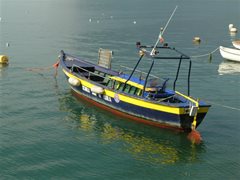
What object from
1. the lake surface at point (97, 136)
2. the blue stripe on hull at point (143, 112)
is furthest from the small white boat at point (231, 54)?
the blue stripe on hull at point (143, 112)

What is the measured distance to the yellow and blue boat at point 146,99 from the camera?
2888 cm

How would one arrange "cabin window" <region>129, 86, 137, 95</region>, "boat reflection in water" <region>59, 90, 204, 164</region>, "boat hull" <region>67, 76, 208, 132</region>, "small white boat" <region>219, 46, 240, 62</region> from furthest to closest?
1. "small white boat" <region>219, 46, 240, 62</region>
2. "cabin window" <region>129, 86, 137, 95</region>
3. "boat hull" <region>67, 76, 208, 132</region>
4. "boat reflection in water" <region>59, 90, 204, 164</region>

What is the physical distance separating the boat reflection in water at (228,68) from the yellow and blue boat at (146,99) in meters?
21.8

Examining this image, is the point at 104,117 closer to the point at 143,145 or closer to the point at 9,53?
the point at 143,145

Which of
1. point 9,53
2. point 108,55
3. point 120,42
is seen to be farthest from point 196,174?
point 120,42

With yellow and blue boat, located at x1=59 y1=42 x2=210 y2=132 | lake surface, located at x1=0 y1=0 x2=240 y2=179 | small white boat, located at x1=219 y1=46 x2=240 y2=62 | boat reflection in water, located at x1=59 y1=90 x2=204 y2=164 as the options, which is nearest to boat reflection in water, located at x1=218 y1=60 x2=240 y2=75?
lake surface, located at x1=0 y1=0 x2=240 y2=179

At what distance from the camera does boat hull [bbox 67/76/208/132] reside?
2911 cm

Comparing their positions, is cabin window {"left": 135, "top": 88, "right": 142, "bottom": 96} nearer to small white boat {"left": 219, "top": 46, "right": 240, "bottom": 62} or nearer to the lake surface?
the lake surface

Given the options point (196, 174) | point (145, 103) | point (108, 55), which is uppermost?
point (108, 55)

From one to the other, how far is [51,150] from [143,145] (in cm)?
690

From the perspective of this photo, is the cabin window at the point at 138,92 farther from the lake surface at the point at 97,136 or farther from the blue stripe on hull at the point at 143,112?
the lake surface at the point at 97,136

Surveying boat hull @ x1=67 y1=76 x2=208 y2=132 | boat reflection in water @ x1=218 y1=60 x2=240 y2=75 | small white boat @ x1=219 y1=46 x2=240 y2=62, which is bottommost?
boat hull @ x1=67 y1=76 x2=208 y2=132

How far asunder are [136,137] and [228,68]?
31.0 m

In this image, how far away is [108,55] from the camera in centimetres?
4128
